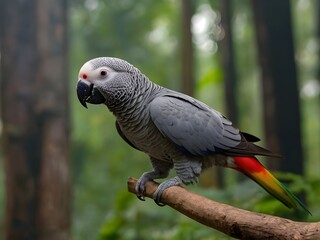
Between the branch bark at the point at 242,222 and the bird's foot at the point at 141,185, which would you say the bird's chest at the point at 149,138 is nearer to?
the bird's foot at the point at 141,185

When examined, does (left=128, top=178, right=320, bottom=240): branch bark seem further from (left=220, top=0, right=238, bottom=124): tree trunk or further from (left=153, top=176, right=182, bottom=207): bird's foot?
(left=220, top=0, right=238, bottom=124): tree trunk

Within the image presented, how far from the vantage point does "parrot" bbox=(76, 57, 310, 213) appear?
121cm

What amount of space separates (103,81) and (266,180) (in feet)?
1.71

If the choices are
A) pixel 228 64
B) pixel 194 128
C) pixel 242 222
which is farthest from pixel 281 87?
pixel 242 222

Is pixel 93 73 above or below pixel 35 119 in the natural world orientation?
above

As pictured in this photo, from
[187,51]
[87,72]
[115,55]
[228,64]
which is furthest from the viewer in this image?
[115,55]

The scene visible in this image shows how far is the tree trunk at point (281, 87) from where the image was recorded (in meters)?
2.27

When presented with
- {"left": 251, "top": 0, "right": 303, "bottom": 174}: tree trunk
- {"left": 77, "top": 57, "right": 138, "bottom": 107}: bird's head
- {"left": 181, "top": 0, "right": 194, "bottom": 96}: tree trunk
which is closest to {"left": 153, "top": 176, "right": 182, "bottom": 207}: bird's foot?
{"left": 77, "top": 57, "right": 138, "bottom": 107}: bird's head

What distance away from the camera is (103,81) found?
1178mm

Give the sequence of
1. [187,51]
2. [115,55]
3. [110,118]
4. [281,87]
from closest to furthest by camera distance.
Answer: [281,87] < [187,51] < [115,55] < [110,118]

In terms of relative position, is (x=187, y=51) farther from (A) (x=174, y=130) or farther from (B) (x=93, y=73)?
(B) (x=93, y=73)

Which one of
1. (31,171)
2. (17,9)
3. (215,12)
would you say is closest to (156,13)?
(215,12)

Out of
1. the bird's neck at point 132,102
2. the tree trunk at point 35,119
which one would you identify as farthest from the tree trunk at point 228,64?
the bird's neck at point 132,102

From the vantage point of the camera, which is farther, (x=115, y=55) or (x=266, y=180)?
(x=115, y=55)
